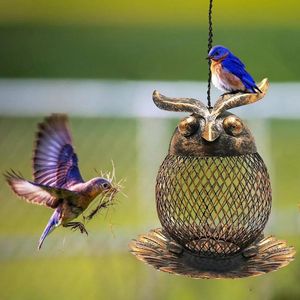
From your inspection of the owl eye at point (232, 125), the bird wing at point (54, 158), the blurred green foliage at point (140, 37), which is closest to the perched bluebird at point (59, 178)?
the bird wing at point (54, 158)

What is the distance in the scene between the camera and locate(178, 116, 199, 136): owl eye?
200cm

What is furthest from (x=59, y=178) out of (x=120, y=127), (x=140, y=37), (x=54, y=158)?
(x=140, y=37)

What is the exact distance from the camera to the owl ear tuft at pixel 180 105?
197 cm

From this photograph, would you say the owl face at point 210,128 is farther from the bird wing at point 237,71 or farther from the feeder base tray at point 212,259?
the feeder base tray at point 212,259

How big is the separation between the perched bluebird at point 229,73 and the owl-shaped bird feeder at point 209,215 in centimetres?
3

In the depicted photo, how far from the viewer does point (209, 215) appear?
7.42ft

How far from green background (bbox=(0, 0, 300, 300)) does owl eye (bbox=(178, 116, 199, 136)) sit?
2.22ft

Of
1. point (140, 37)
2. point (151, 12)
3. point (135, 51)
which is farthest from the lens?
point (151, 12)

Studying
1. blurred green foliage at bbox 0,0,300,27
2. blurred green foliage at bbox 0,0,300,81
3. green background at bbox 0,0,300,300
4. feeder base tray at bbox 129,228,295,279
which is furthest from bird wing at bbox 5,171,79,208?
blurred green foliage at bbox 0,0,300,27

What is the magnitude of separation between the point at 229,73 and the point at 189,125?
0.57 feet

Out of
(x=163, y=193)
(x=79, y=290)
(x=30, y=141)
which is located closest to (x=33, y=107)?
(x=30, y=141)

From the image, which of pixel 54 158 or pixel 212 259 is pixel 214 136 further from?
pixel 54 158

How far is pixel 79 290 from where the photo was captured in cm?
480

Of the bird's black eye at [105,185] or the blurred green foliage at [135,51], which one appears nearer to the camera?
the bird's black eye at [105,185]
